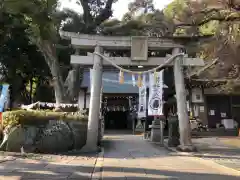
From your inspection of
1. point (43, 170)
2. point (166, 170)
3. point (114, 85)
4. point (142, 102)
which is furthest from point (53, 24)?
point (166, 170)

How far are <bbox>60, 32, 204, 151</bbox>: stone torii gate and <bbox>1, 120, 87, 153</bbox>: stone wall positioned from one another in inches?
31.1

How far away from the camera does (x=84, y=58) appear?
40.1 ft

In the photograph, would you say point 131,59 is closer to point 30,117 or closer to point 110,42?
point 110,42

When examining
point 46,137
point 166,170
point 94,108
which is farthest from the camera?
point 94,108

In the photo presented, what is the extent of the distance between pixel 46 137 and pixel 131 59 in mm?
4981

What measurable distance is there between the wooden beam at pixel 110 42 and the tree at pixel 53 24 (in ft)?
4.88

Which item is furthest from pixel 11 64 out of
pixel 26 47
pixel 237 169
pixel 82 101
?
pixel 237 169

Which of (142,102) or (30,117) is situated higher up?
(142,102)

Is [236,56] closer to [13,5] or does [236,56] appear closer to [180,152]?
[180,152]

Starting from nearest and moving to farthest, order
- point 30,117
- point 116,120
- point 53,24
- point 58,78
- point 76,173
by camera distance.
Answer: point 76,173
point 30,117
point 53,24
point 58,78
point 116,120

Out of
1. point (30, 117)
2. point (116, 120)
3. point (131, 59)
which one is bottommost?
point (30, 117)

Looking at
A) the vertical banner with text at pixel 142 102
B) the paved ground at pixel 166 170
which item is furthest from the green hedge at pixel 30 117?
the paved ground at pixel 166 170

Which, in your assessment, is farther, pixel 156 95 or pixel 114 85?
pixel 114 85

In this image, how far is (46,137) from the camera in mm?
11109
